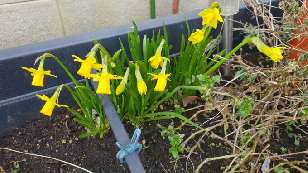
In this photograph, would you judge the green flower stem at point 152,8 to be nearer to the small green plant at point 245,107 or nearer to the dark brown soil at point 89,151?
the dark brown soil at point 89,151

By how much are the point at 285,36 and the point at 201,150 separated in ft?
1.95

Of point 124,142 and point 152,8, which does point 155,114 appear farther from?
point 152,8

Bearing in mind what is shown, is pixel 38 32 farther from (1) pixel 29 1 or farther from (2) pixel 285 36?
(2) pixel 285 36

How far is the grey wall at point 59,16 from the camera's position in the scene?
66.4 inches

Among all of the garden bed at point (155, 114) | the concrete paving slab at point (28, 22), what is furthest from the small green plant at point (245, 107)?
the concrete paving slab at point (28, 22)

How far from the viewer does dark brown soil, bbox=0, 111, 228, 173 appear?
121cm

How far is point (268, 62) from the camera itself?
163cm

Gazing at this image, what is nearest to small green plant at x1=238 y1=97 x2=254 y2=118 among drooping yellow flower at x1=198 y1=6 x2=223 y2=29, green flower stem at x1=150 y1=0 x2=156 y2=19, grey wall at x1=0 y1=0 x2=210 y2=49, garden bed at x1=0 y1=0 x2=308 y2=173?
garden bed at x1=0 y1=0 x2=308 y2=173

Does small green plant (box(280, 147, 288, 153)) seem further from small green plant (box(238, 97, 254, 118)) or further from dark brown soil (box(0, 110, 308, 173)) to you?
small green plant (box(238, 97, 254, 118))

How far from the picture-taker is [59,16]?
1796 mm

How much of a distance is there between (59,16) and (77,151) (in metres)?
0.83

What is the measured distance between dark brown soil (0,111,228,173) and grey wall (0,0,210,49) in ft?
1.93

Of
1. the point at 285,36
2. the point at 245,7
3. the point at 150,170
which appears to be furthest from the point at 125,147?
the point at 245,7

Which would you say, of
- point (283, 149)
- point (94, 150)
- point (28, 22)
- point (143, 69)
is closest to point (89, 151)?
point (94, 150)
